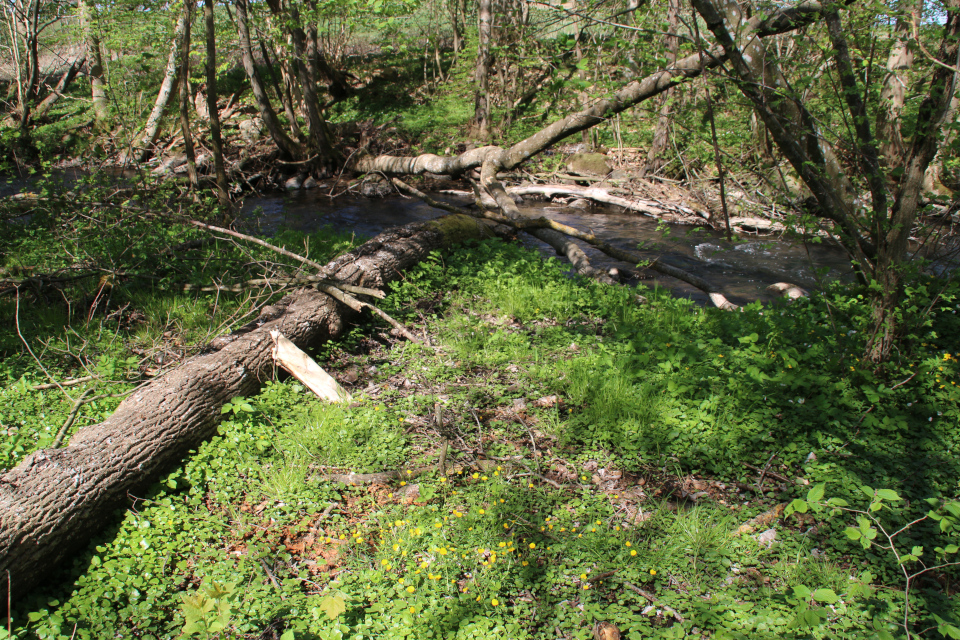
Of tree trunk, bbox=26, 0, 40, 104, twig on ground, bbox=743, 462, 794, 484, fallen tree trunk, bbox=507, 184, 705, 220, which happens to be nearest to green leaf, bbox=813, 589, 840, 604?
twig on ground, bbox=743, 462, 794, 484

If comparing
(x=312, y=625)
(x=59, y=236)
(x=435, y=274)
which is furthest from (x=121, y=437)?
(x=59, y=236)

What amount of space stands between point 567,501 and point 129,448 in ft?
9.21

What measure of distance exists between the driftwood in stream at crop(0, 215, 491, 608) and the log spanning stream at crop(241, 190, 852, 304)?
3942 millimetres

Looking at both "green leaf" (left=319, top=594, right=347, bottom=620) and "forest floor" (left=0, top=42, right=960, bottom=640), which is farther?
"forest floor" (left=0, top=42, right=960, bottom=640)

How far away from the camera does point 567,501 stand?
3469 millimetres

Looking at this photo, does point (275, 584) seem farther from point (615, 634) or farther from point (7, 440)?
point (7, 440)

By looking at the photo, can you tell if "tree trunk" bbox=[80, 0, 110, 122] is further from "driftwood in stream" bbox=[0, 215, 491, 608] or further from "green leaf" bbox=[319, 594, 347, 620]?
Answer: "green leaf" bbox=[319, 594, 347, 620]

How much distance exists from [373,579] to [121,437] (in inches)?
76.8

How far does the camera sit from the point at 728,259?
9.23 meters

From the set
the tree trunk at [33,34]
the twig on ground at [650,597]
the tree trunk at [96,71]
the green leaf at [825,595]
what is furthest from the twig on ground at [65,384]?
the tree trunk at [33,34]

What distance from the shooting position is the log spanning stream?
8.16 m

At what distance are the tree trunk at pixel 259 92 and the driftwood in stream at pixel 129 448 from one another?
6.76 metres

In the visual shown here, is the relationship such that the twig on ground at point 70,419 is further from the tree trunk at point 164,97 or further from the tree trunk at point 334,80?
the tree trunk at point 334,80

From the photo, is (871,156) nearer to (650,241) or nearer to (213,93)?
(650,241)
